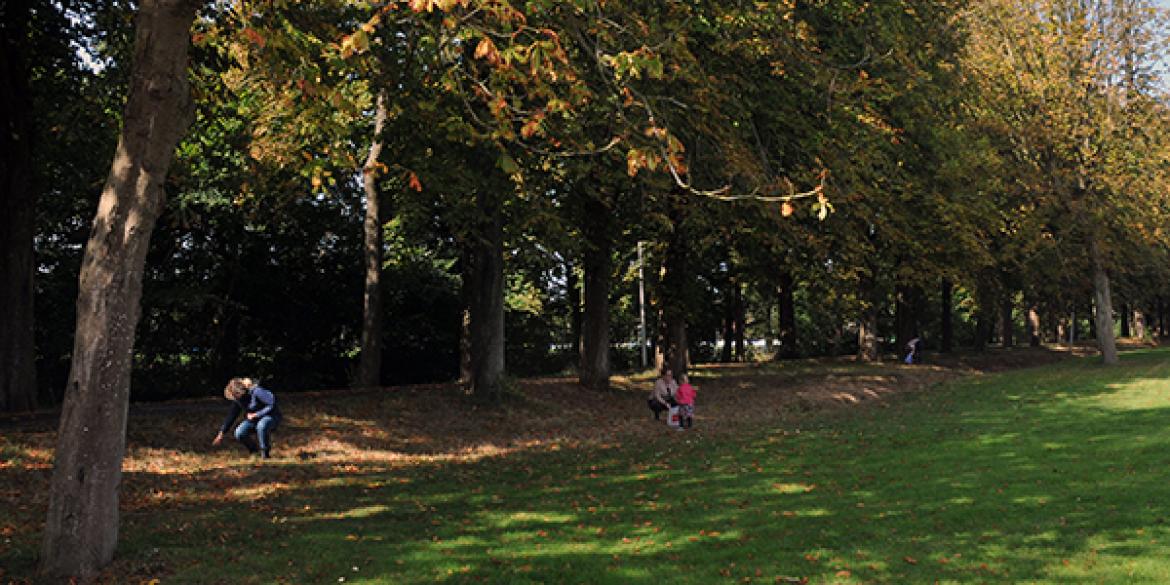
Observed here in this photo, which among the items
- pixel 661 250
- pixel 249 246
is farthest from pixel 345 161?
pixel 661 250

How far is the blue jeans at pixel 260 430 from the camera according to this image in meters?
15.5

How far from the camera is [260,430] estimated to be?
1550cm

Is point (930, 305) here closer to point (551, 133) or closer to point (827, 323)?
point (827, 323)

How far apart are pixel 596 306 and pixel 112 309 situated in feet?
64.0

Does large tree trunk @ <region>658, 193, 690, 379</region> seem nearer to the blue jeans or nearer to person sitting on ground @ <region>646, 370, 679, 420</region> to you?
person sitting on ground @ <region>646, 370, 679, 420</region>

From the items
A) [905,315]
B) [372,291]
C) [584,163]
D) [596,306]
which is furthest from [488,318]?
[905,315]

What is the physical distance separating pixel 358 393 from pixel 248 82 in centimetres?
812

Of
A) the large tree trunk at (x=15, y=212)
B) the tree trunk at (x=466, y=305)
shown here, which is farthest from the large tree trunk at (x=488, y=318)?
the large tree trunk at (x=15, y=212)

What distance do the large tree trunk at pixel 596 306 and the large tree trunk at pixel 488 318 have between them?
4.86m

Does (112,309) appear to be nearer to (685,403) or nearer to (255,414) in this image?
(255,414)

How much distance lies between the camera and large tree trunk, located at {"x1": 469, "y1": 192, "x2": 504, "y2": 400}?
2209cm

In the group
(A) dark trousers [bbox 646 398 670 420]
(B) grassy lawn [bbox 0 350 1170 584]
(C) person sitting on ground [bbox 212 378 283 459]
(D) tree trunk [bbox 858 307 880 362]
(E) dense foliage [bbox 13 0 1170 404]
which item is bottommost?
(B) grassy lawn [bbox 0 350 1170 584]

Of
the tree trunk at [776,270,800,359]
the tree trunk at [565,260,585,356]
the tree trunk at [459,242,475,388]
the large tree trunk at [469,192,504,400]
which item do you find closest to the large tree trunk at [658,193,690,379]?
the tree trunk at [459,242,475,388]

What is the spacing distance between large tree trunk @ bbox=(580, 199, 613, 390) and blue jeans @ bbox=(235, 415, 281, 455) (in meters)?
12.7
